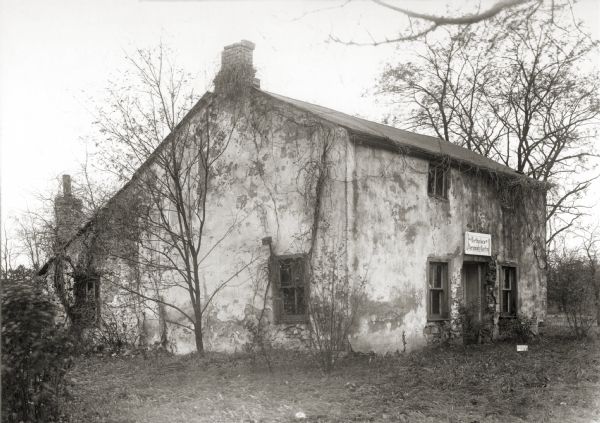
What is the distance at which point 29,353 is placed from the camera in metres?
6.99

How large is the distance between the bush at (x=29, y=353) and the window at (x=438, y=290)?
9.76 metres

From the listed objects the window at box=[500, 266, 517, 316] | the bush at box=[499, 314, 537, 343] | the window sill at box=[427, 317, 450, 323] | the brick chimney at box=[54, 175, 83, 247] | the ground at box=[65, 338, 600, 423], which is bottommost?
the ground at box=[65, 338, 600, 423]

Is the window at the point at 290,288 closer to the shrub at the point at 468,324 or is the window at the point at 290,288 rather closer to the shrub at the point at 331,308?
the shrub at the point at 331,308

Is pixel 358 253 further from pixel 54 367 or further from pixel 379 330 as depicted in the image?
pixel 54 367

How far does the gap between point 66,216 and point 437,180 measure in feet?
31.7

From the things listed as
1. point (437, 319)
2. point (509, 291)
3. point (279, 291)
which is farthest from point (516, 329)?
point (279, 291)

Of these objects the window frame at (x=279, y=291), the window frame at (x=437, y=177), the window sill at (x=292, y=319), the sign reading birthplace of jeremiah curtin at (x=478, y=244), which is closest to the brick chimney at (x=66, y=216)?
the window frame at (x=279, y=291)

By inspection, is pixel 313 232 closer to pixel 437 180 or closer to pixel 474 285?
pixel 437 180

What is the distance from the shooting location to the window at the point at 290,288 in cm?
1338

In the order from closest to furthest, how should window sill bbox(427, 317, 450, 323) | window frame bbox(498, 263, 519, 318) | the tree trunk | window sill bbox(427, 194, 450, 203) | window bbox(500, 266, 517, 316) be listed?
the tree trunk < window sill bbox(427, 317, 450, 323) < window sill bbox(427, 194, 450, 203) < window frame bbox(498, 263, 519, 318) < window bbox(500, 266, 517, 316)

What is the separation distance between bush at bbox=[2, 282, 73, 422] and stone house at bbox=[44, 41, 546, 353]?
5.27 meters

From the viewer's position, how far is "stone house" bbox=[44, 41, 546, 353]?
43.2ft

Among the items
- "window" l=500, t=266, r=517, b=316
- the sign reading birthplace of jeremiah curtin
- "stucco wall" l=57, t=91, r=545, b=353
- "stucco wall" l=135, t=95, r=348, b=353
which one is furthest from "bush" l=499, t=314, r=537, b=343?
"stucco wall" l=135, t=95, r=348, b=353

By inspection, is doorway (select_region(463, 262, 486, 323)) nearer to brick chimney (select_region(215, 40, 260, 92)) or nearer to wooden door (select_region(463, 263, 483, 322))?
wooden door (select_region(463, 263, 483, 322))
